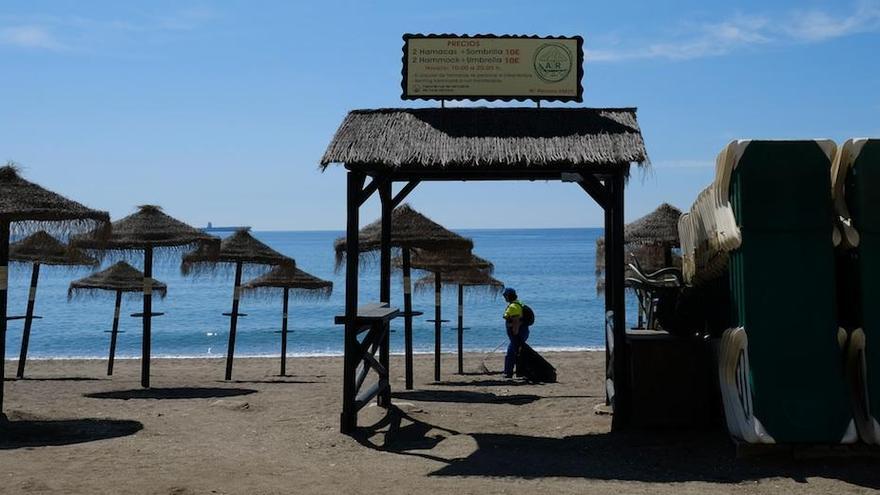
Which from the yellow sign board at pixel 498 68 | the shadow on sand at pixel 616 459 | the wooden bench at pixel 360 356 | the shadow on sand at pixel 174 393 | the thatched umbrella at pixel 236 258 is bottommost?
the shadow on sand at pixel 616 459

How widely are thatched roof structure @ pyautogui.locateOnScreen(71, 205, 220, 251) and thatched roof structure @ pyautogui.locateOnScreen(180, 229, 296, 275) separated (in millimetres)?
1551

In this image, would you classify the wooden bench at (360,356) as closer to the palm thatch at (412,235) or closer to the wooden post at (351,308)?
the wooden post at (351,308)

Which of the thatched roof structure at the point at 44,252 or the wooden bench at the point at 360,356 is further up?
the thatched roof structure at the point at 44,252

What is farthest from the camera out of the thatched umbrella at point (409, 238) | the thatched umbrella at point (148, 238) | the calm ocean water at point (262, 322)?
the calm ocean water at point (262, 322)

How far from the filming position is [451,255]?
1753cm

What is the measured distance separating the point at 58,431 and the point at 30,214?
7.31ft

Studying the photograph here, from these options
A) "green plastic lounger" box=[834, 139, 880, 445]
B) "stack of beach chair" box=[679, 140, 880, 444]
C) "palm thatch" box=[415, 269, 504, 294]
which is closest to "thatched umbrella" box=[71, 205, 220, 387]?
"palm thatch" box=[415, 269, 504, 294]

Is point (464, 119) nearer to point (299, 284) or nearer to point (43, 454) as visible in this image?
point (43, 454)

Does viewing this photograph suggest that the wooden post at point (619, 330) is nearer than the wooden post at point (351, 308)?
Yes

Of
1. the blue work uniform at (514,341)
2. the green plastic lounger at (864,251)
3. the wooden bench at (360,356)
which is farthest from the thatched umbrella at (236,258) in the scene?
the green plastic lounger at (864,251)

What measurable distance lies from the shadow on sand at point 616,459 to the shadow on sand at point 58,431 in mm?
2496

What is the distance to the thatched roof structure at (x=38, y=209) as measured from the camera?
10.0m

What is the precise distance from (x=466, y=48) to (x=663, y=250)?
9.22m

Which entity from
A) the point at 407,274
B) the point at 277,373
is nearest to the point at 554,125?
the point at 407,274
